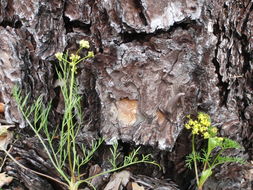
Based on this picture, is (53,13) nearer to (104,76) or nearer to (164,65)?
(104,76)

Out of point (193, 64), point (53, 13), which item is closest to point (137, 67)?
point (193, 64)

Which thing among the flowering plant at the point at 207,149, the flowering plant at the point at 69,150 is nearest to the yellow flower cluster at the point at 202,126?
the flowering plant at the point at 207,149

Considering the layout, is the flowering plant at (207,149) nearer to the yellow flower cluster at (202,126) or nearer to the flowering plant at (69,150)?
the yellow flower cluster at (202,126)

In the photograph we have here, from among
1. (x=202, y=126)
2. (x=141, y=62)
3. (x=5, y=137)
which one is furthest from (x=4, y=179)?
(x=202, y=126)

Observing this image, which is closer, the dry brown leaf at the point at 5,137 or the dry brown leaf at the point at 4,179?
the dry brown leaf at the point at 4,179

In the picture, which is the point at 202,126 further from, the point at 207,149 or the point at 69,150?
the point at 69,150

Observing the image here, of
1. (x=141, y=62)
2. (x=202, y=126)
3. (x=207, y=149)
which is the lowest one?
(x=207, y=149)

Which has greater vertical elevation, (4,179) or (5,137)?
(5,137)
